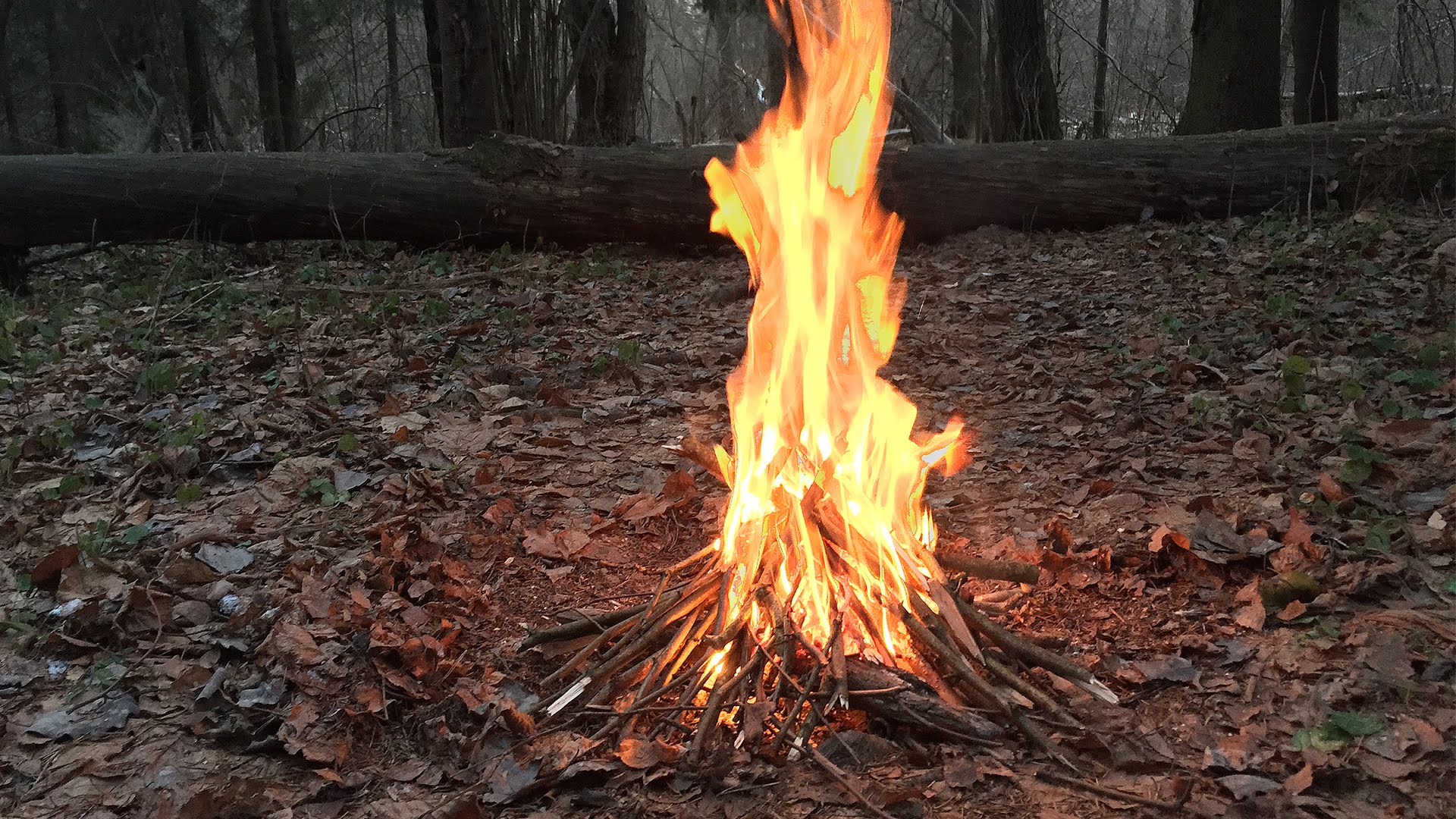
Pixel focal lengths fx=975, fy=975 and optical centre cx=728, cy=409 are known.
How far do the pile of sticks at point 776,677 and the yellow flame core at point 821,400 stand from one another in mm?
69

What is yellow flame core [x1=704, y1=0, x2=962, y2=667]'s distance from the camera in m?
2.80

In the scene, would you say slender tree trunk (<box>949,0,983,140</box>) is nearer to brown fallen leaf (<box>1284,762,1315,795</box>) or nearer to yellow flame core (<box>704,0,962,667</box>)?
yellow flame core (<box>704,0,962,667</box>)

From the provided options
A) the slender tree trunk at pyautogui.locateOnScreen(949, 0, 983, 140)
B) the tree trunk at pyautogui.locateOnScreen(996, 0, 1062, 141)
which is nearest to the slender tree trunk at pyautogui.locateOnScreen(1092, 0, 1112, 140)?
the tree trunk at pyautogui.locateOnScreen(996, 0, 1062, 141)

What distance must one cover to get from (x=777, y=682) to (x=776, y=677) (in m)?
0.04

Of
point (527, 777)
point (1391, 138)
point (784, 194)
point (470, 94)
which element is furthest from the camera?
point (470, 94)

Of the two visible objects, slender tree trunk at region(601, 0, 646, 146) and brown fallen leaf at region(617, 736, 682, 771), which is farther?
slender tree trunk at region(601, 0, 646, 146)

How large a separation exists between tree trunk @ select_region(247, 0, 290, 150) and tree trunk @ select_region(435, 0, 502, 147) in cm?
375

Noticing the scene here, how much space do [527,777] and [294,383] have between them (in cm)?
355

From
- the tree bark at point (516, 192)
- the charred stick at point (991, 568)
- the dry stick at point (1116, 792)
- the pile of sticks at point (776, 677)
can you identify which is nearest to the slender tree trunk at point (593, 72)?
the tree bark at point (516, 192)

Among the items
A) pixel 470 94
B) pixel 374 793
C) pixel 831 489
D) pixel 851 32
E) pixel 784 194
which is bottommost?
pixel 374 793

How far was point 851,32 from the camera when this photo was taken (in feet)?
10.3

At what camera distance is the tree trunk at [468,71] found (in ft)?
27.6

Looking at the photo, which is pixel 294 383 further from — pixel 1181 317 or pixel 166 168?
pixel 1181 317

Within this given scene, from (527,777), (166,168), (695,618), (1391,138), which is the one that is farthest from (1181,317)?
(166,168)
